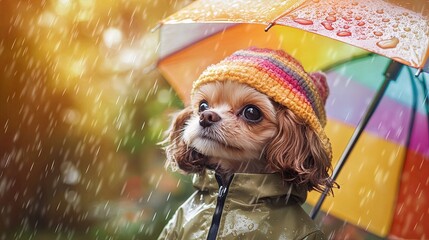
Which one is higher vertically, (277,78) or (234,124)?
(277,78)

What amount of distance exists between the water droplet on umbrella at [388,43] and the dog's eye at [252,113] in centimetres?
56

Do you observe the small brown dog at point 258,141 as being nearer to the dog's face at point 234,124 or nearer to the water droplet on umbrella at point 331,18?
the dog's face at point 234,124

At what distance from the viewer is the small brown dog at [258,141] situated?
2857 millimetres

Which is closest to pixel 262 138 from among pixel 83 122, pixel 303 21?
pixel 303 21

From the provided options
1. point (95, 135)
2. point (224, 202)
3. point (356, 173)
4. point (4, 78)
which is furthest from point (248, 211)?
point (4, 78)

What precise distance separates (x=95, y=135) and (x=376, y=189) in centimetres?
192

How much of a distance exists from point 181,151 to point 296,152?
0.57 meters

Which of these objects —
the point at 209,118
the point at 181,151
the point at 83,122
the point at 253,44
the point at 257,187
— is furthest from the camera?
the point at 83,122

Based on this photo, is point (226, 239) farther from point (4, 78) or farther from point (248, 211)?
point (4, 78)

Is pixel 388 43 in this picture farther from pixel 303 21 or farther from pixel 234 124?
pixel 234 124

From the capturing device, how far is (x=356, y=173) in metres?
3.61

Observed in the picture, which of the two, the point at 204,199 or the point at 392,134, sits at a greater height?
the point at 392,134

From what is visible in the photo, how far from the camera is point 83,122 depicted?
15.2 ft

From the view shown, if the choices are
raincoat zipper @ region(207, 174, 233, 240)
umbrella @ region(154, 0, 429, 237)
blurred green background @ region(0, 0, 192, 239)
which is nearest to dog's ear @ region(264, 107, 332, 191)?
raincoat zipper @ region(207, 174, 233, 240)
